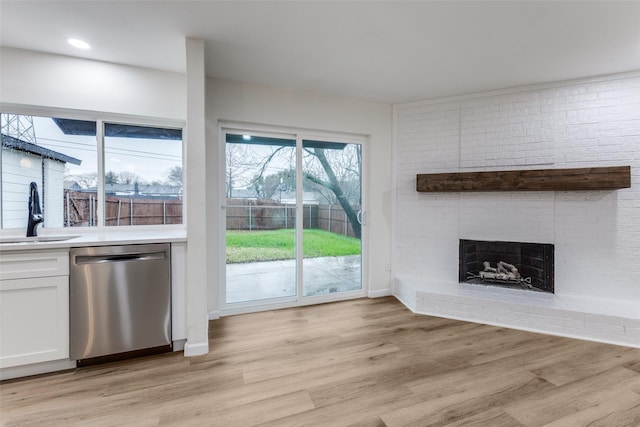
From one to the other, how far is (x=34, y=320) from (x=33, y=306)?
10 centimetres

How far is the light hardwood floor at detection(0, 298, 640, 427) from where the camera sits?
164 cm

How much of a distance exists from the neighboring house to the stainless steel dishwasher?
97 cm

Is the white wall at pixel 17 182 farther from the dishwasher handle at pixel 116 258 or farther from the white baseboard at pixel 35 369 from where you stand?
the white baseboard at pixel 35 369

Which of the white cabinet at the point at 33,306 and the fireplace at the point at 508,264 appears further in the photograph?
the fireplace at the point at 508,264

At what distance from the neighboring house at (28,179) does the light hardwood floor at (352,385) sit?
4.63ft

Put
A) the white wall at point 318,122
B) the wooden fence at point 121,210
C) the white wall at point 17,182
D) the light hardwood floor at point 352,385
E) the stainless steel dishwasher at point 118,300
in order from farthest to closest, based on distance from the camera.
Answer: the white wall at point 318,122
the wooden fence at point 121,210
the white wall at point 17,182
the stainless steel dishwasher at point 118,300
the light hardwood floor at point 352,385

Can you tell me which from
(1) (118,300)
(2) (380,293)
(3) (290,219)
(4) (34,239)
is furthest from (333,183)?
(4) (34,239)

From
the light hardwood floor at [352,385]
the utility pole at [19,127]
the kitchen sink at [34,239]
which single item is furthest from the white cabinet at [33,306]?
the utility pole at [19,127]

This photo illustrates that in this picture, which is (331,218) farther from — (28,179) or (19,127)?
(19,127)

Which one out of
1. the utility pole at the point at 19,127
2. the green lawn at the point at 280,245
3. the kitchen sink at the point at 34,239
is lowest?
the green lawn at the point at 280,245

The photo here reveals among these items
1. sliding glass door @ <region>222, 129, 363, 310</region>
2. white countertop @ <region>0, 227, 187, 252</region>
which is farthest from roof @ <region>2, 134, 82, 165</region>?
sliding glass door @ <region>222, 129, 363, 310</region>

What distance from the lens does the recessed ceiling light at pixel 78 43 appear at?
7.61 ft

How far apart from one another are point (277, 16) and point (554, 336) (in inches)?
143

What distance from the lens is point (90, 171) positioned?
9.16ft
